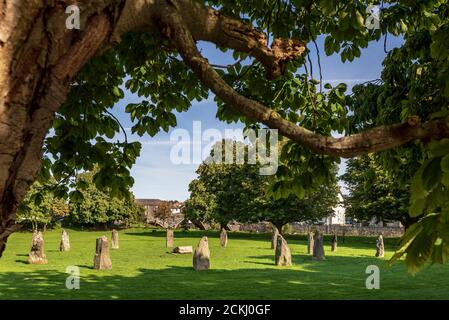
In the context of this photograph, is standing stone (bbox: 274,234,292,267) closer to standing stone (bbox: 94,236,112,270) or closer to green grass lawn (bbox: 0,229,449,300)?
green grass lawn (bbox: 0,229,449,300)

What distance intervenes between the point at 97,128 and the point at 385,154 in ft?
17.6

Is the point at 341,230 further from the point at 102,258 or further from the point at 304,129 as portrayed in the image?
the point at 304,129

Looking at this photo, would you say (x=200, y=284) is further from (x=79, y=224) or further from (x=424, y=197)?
(x=79, y=224)

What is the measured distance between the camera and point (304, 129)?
11.9 ft

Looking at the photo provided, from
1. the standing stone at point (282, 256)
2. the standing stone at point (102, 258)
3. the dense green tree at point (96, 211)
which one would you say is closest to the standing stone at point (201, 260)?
the standing stone at point (102, 258)

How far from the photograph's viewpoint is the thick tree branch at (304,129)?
3301 millimetres

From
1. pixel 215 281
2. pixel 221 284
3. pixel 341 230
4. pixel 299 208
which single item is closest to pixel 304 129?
pixel 221 284

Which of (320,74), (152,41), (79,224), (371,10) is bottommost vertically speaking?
(79,224)

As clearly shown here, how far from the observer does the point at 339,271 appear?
840 inches

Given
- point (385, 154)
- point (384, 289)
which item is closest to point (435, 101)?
point (385, 154)

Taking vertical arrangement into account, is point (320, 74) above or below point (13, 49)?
above

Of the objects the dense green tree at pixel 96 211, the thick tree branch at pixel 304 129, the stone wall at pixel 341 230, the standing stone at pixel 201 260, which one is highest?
the thick tree branch at pixel 304 129

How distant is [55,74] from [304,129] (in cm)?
185

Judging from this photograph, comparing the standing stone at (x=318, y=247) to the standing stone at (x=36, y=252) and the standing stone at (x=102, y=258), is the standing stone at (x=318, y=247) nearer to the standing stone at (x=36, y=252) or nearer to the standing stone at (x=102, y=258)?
the standing stone at (x=102, y=258)
